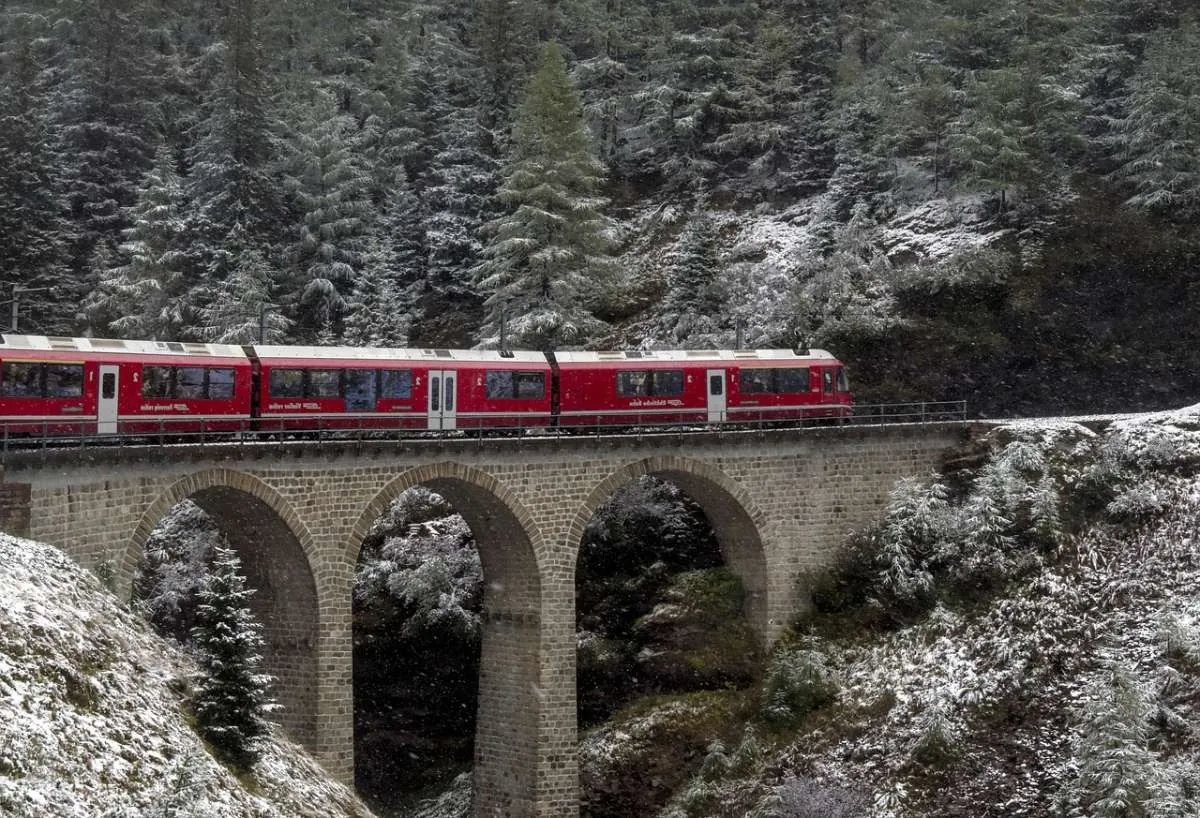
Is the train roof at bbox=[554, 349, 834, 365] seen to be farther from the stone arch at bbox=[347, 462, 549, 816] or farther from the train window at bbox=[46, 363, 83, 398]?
the train window at bbox=[46, 363, 83, 398]

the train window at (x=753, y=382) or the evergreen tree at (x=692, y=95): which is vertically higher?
the evergreen tree at (x=692, y=95)

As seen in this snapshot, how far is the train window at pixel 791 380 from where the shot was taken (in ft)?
127

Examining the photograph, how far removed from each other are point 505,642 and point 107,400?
474 inches

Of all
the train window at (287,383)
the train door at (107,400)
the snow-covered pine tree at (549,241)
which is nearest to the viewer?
the train door at (107,400)

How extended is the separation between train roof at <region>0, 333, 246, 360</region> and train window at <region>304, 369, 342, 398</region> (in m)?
1.85

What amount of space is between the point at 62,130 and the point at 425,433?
38.9m

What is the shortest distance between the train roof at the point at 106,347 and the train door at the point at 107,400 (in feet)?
1.54

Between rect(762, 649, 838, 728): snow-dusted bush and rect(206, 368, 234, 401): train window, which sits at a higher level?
rect(206, 368, 234, 401): train window

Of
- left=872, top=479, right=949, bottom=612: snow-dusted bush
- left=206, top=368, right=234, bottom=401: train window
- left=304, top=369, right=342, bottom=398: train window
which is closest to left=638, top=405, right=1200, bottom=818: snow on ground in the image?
left=872, top=479, right=949, bottom=612: snow-dusted bush

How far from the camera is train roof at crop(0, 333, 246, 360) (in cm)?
2708

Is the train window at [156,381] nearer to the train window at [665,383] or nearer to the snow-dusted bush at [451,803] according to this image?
the snow-dusted bush at [451,803]

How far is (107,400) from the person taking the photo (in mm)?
27953

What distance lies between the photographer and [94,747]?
18.6 m

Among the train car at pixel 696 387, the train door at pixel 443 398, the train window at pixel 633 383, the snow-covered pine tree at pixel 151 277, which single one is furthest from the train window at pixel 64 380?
the snow-covered pine tree at pixel 151 277
